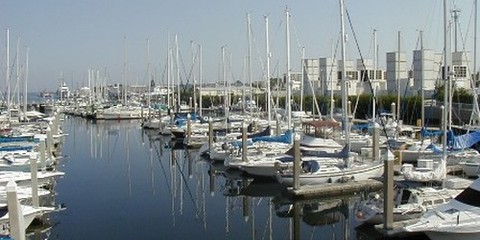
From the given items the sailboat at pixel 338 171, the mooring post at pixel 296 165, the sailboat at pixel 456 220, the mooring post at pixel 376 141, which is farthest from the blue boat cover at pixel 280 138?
the sailboat at pixel 456 220

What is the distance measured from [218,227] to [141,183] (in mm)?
11756

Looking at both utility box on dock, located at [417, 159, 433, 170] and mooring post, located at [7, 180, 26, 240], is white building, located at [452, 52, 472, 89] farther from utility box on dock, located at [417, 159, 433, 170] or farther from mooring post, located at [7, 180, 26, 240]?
mooring post, located at [7, 180, 26, 240]

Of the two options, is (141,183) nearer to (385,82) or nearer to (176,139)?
(176,139)

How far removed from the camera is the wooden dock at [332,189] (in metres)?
26.4

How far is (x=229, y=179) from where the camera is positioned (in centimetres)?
3347

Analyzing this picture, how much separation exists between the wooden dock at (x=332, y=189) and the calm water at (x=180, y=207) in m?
0.45

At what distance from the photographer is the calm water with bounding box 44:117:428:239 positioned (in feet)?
74.1

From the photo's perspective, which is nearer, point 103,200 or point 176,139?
point 103,200

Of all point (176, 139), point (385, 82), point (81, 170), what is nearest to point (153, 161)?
point (81, 170)

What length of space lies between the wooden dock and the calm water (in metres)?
0.45

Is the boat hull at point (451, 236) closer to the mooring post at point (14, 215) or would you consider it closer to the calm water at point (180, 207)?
the calm water at point (180, 207)

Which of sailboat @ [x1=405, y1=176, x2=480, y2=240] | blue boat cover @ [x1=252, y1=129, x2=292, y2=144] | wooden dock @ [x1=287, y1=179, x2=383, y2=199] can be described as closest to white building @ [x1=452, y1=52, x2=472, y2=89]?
blue boat cover @ [x1=252, y1=129, x2=292, y2=144]

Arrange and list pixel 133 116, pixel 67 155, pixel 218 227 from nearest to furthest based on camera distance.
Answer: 1. pixel 218 227
2. pixel 67 155
3. pixel 133 116

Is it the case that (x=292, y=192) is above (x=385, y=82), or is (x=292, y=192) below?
below
